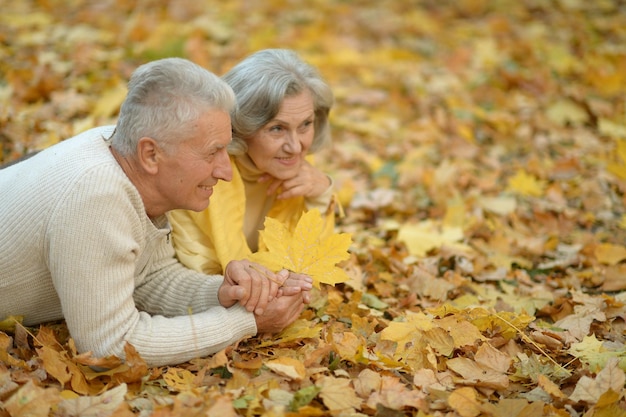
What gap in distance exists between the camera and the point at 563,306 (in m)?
3.02

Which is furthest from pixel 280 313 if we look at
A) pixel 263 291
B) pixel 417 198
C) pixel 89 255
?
pixel 417 198

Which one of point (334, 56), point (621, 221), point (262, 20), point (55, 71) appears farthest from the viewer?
point (262, 20)

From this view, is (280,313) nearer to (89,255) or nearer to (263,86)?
(89,255)

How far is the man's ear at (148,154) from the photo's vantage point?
2201 millimetres

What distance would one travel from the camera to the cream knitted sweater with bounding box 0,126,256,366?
2152 millimetres

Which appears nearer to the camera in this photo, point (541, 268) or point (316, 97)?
point (316, 97)

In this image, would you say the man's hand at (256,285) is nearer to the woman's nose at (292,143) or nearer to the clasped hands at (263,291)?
the clasped hands at (263,291)

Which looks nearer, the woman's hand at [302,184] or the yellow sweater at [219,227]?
the yellow sweater at [219,227]

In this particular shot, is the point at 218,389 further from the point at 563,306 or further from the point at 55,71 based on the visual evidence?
the point at 55,71

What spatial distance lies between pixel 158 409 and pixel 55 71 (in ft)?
12.3

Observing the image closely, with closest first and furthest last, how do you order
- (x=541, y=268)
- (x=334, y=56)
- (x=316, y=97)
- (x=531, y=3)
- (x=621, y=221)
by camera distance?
(x=316, y=97) → (x=541, y=268) → (x=621, y=221) → (x=334, y=56) → (x=531, y=3)

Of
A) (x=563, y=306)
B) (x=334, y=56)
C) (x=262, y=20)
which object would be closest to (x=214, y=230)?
(x=563, y=306)

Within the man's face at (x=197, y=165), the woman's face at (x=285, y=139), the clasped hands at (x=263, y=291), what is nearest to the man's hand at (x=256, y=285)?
the clasped hands at (x=263, y=291)

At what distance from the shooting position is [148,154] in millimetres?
2230
